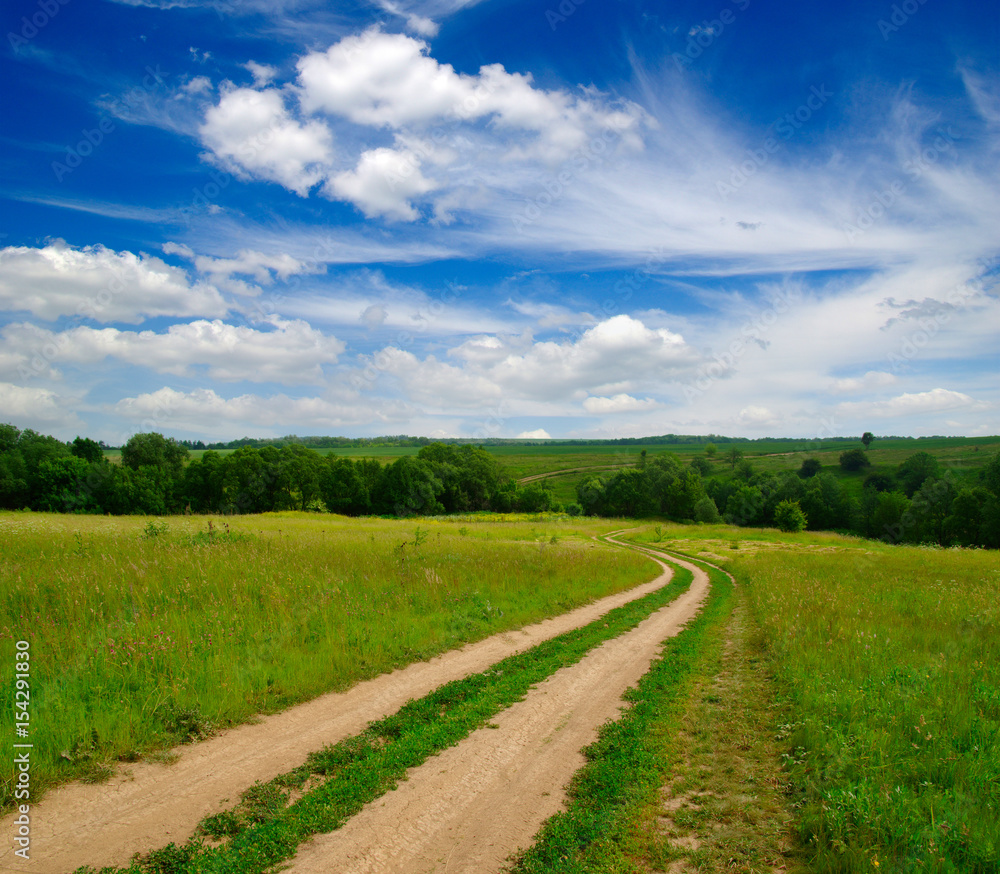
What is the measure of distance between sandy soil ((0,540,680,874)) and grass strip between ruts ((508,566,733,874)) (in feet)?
1.92

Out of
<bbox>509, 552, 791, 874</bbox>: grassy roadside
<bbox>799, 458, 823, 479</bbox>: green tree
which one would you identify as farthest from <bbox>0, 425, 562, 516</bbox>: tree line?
<bbox>799, 458, 823, 479</bbox>: green tree

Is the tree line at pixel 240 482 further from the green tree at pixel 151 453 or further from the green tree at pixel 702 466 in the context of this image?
the green tree at pixel 702 466

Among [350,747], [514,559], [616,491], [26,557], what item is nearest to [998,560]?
[514,559]

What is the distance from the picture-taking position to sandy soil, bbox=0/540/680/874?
4262 millimetres

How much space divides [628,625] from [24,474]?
9615cm

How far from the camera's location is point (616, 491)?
111 m

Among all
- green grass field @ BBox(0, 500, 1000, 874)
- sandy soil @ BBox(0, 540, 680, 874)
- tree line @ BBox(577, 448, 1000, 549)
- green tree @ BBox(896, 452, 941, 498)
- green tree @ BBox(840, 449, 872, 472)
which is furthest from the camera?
green tree @ BBox(840, 449, 872, 472)

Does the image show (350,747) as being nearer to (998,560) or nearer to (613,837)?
(613,837)

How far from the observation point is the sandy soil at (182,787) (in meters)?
4.26

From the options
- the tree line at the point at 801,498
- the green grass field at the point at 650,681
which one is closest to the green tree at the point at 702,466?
the tree line at the point at 801,498

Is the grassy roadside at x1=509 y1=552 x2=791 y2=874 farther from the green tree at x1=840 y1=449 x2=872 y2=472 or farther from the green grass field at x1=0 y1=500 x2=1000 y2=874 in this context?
the green tree at x1=840 y1=449 x2=872 y2=472

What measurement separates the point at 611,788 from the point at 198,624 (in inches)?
297

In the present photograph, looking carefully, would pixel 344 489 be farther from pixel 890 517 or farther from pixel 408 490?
pixel 890 517

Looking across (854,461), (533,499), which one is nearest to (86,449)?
(533,499)
